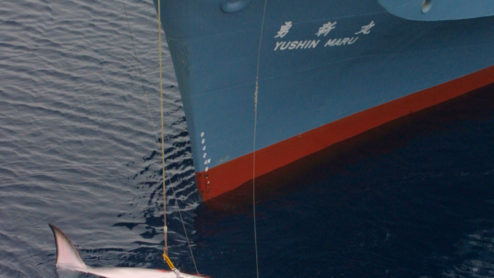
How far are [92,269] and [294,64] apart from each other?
5573 mm

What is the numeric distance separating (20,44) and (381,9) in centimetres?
1147

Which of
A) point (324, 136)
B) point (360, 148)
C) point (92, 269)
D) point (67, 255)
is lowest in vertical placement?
point (360, 148)

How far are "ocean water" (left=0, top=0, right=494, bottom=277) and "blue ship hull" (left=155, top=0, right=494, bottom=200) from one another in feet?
3.30

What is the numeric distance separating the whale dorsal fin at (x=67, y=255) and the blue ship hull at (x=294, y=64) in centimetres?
354

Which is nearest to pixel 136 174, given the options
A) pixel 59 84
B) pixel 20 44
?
pixel 59 84

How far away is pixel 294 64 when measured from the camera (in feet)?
43.3

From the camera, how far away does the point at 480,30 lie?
49.9ft

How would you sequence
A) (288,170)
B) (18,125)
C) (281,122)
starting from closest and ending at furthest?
1. (281,122)
2. (288,170)
3. (18,125)

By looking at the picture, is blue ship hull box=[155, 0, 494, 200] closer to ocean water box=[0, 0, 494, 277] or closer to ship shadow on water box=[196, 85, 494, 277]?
ship shadow on water box=[196, 85, 494, 277]

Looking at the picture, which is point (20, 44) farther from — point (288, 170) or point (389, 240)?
point (389, 240)

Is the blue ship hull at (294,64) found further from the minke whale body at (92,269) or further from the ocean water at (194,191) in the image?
the minke whale body at (92,269)

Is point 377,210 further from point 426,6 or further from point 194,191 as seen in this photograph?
point 426,6

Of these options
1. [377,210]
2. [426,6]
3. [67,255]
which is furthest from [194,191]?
[426,6]

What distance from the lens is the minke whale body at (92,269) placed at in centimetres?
1001
